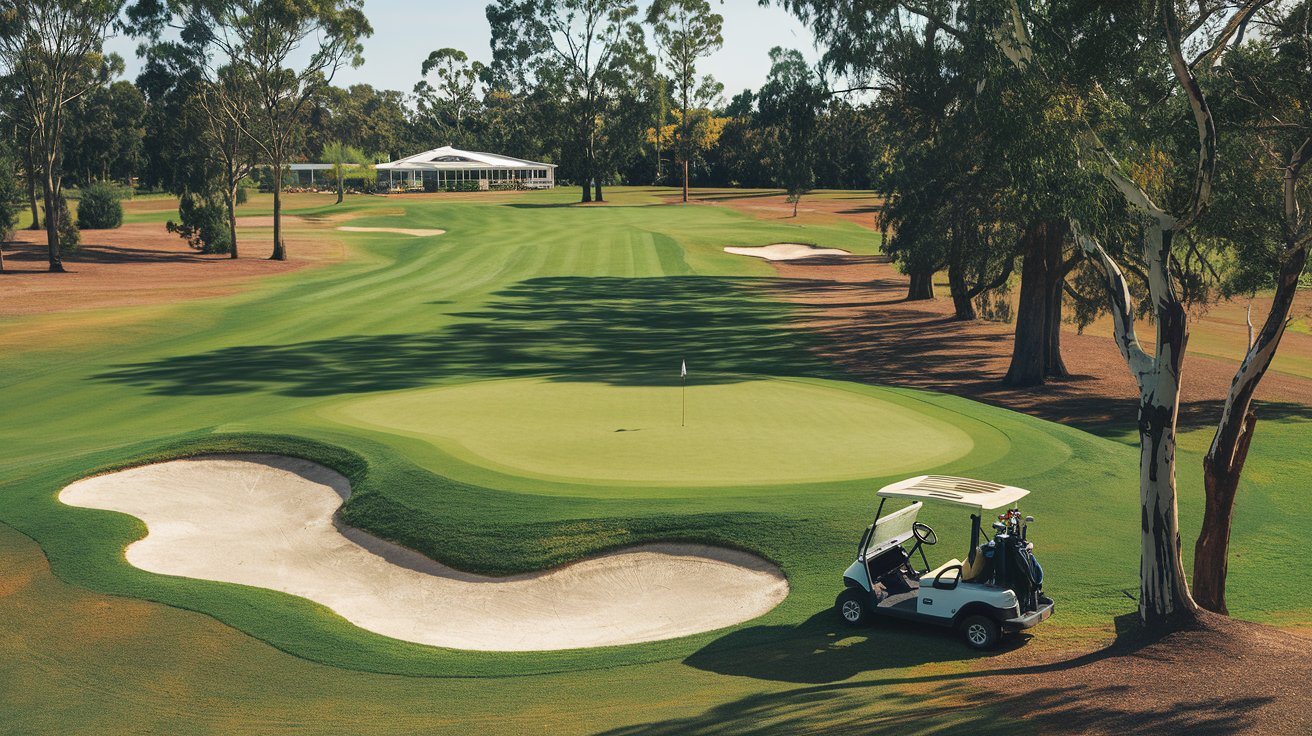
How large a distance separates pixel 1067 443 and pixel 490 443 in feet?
38.0

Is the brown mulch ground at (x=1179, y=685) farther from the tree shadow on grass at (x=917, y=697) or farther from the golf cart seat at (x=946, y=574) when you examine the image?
the golf cart seat at (x=946, y=574)

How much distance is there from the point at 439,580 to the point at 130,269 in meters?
52.1

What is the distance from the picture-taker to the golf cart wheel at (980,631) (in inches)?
476

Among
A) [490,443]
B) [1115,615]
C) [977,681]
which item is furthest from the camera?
[490,443]

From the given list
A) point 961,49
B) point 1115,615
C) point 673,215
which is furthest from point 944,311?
point 673,215

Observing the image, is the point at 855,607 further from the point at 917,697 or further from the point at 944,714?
the point at 944,714

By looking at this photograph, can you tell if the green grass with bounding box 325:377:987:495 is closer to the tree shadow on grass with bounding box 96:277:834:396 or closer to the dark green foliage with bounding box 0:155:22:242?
the tree shadow on grass with bounding box 96:277:834:396

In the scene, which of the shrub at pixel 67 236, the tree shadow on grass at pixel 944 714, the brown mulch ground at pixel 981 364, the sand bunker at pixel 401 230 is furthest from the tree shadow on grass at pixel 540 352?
the shrub at pixel 67 236

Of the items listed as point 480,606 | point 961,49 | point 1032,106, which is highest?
point 961,49

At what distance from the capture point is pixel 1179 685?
1091 cm

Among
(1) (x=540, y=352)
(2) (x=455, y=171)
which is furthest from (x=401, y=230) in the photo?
(1) (x=540, y=352)

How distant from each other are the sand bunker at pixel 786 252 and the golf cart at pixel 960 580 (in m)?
62.0

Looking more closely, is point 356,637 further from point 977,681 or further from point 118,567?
point 977,681

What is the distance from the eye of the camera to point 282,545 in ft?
55.7
